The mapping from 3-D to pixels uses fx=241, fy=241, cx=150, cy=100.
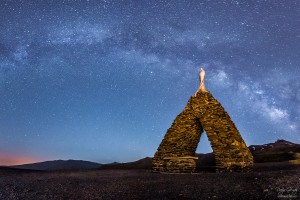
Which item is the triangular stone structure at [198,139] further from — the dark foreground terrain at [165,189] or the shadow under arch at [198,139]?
the dark foreground terrain at [165,189]

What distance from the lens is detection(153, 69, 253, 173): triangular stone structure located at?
11.3 meters

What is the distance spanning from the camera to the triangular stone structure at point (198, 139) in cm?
1130

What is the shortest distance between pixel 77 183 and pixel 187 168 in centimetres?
554

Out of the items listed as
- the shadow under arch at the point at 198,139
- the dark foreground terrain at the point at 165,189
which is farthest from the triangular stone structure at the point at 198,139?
the dark foreground terrain at the point at 165,189

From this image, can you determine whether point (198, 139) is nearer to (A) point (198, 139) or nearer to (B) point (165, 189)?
(A) point (198, 139)

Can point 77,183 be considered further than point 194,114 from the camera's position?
No

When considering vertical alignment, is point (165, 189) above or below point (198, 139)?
below

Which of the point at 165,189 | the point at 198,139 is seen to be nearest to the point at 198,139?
the point at 198,139

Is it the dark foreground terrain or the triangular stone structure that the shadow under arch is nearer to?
the triangular stone structure

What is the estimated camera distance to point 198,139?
1353 centimetres

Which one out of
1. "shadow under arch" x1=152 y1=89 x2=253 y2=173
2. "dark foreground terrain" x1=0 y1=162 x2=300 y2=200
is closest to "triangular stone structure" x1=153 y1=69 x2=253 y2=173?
"shadow under arch" x1=152 y1=89 x2=253 y2=173

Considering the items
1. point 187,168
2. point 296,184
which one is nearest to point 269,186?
point 296,184

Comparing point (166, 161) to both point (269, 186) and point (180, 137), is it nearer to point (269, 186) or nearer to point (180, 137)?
point (180, 137)

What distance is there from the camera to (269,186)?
6.35 m
